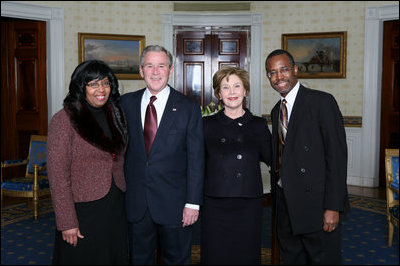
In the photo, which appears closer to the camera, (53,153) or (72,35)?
(53,153)

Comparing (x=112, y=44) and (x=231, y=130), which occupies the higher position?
(x=112, y=44)

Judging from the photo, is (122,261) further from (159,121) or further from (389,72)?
(389,72)

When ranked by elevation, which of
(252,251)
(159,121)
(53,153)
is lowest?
(252,251)

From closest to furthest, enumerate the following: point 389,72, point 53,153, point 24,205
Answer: point 53,153
point 24,205
point 389,72

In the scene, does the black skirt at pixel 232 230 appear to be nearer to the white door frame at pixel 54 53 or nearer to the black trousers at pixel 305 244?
the black trousers at pixel 305 244

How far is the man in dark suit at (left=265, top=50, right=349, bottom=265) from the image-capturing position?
8.65ft

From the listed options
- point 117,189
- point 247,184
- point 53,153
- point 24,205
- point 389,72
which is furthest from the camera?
point 389,72

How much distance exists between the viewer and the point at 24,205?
21.2 ft

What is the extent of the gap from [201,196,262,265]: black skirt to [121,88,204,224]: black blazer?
23 cm

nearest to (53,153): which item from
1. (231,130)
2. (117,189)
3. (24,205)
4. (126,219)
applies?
(117,189)

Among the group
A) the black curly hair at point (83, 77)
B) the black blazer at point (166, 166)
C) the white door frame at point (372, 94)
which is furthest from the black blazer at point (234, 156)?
the white door frame at point (372, 94)

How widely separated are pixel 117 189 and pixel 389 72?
21.8 ft

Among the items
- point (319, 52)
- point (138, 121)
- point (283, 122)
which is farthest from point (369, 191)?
point (138, 121)

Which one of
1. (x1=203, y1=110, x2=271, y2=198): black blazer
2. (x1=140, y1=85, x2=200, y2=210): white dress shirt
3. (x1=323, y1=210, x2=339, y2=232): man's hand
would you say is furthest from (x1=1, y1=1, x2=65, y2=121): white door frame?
(x1=323, y1=210, x2=339, y2=232): man's hand
